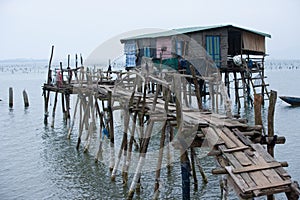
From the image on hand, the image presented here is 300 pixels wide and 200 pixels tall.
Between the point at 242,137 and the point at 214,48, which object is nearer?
the point at 242,137

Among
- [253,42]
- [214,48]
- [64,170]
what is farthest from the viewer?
[253,42]

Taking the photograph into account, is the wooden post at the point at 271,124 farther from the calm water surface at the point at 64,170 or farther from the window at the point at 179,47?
the window at the point at 179,47

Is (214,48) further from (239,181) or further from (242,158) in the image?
(239,181)

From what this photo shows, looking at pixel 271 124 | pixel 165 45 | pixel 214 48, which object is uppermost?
pixel 165 45

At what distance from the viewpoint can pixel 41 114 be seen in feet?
90.2

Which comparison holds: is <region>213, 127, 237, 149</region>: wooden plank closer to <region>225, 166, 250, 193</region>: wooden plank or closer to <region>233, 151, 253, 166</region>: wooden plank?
<region>233, 151, 253, 166</region>: wooden plank

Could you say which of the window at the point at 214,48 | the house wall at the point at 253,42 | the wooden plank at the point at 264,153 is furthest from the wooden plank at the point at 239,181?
the house wall at the point at 253,42

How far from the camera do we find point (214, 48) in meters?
22.1

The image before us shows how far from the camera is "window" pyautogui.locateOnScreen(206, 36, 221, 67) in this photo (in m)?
22.0


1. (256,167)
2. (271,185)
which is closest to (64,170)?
(256,167)

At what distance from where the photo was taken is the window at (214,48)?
865 inches

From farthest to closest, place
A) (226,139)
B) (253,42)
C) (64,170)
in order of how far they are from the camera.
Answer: (253,42), (64,170), (226,139)

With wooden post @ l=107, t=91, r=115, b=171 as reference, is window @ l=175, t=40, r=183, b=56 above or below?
above

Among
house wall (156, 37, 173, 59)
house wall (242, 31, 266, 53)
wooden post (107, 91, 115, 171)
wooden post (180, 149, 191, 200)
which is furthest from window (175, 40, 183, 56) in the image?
wooden post (180, 149, 191, 200)
